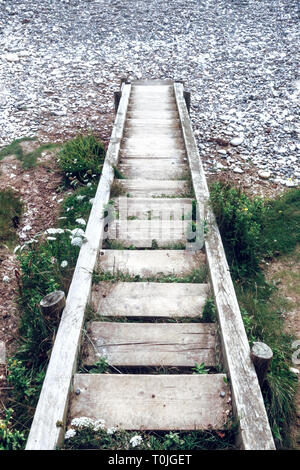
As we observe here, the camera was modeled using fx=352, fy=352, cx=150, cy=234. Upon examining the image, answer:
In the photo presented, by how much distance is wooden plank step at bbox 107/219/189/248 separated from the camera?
4.25 metres

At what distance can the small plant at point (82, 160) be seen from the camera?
21.2ft

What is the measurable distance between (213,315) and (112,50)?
462 inches

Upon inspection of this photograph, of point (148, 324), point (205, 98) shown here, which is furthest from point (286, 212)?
point (205, 98)

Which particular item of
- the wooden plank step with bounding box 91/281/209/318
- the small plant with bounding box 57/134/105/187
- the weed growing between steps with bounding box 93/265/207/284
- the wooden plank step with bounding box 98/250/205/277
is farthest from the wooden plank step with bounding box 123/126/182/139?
the wooden plank step with bounding box 91/281/209/318

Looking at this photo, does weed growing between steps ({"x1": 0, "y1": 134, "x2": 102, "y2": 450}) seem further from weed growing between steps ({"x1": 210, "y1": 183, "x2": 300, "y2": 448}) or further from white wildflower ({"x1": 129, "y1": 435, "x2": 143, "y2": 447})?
weed growing between steps ({"x1": 210, "y1": 183, "x2": 300, "y2": 448})

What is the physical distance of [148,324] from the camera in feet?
10.5

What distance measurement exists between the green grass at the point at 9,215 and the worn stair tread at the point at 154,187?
193 cm

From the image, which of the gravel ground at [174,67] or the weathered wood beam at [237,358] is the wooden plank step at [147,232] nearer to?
the weathered wood beam at [237,358]

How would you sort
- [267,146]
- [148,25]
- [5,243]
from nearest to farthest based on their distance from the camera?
[5,243], [267,146], [148,25]

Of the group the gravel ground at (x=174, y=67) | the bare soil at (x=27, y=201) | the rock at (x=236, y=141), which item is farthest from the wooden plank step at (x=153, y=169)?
the rock at (x=236, y=141)

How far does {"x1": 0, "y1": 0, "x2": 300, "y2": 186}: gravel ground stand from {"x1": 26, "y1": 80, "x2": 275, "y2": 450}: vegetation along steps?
121 inches

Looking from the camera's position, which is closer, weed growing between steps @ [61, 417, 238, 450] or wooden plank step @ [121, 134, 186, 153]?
weed growing between steps @ [61, 417, 238, 450]

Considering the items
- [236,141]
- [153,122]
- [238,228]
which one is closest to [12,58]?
[153,122]
